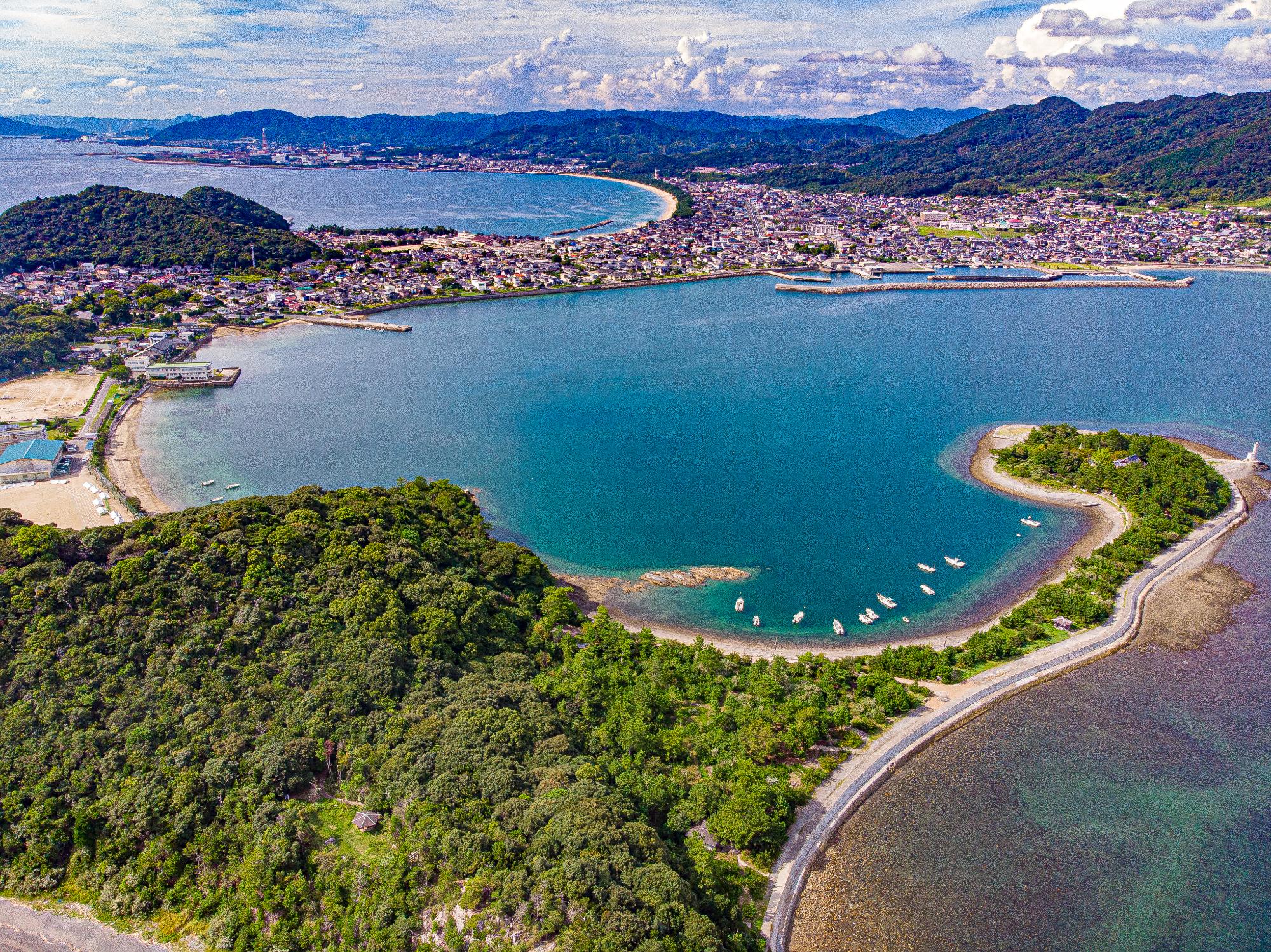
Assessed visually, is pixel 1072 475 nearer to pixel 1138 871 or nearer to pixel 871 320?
pixel 1138 871

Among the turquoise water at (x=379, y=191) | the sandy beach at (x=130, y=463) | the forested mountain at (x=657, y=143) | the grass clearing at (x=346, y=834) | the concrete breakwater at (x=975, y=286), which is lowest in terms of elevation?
the sandy beach at (x=130, y=463)

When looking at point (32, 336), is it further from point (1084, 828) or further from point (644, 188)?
point (644, 188)

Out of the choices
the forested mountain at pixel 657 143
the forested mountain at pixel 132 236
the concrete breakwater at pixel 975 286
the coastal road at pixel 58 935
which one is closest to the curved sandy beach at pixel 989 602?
A: the coastal road at pixel 58 935

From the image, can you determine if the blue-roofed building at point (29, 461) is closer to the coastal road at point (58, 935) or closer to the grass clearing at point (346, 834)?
the coastal road at point (58, 935)

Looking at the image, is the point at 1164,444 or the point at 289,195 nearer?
the point at 1164,444

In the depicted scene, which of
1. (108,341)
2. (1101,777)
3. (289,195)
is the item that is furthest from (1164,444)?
(289,195)
